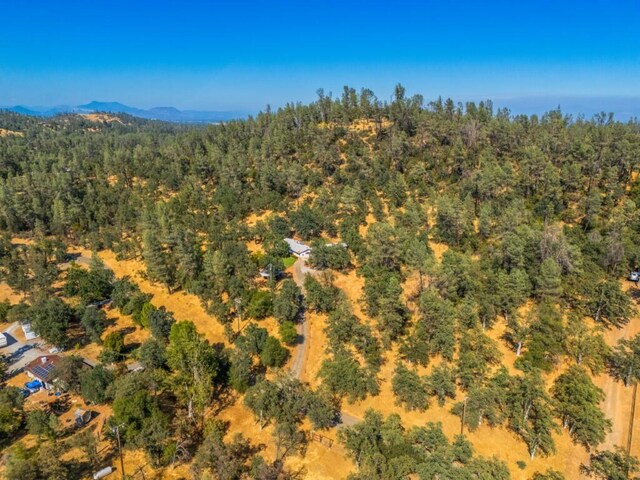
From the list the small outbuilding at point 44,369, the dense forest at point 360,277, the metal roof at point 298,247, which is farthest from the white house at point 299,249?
the small outbuilding at point 44,369

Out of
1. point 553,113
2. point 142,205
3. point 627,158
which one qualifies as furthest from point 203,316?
point 553,113

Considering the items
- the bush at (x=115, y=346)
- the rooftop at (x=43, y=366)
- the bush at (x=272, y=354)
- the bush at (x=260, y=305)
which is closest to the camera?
the rooftop at (x=43, y=366)

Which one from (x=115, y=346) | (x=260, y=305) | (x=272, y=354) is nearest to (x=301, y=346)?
(x=272, y=354)

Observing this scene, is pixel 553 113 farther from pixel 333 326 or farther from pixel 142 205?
pixel 142 205

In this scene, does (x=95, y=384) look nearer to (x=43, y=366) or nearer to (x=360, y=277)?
(x=43, y=366)

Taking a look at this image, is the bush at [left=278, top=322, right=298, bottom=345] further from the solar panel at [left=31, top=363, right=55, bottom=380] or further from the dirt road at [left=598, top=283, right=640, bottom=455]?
the dirt road at [left=598, top=283, right=640, bottom=455]

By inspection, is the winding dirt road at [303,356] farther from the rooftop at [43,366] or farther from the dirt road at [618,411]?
the rooftop at [43,366]

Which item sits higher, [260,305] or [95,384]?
[260,305]

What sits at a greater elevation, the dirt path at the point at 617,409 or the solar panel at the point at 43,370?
the solar panel at the point at 43,370

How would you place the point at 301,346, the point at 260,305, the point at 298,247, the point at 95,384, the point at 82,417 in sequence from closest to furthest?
the point at 82,417 → the point at 95,384 → the point at 301,346 → the point at 260,305 → the point at 298,247
